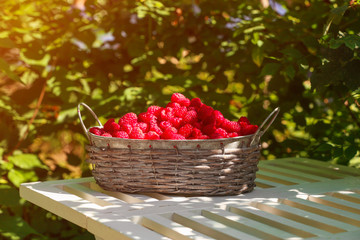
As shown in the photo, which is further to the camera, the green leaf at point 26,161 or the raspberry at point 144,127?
the green leaf at point 26,161

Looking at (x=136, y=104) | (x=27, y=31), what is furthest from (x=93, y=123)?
(x=27, y=31)

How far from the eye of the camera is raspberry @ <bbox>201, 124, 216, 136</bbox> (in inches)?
71.1

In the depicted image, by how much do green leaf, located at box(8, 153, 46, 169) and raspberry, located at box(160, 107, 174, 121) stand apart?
1.13 meters

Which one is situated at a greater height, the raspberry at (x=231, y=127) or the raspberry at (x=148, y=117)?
the raspberry at (x=148, y=117)

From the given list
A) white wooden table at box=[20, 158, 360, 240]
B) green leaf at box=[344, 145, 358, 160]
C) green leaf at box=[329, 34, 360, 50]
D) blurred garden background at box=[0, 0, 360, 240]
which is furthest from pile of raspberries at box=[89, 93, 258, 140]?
blurred garden background at box=[0, 0, 360, 240]

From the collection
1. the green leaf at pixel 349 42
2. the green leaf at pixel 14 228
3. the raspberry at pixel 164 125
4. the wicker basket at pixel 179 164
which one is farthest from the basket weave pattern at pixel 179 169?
the green leaf at pixel 14 228

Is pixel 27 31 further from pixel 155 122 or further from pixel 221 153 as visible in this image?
pixel 221 153

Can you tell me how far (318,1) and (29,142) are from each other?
1.63 metres

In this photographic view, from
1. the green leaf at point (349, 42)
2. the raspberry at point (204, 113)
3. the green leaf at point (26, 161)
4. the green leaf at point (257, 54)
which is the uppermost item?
the green leaf at point (257, 54)

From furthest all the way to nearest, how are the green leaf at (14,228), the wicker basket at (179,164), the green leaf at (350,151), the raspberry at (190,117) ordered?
the green leaf at (14,228) → the green leaf at (350,151) → the raspberry at (190,117) → the wicker basket at (179,164)

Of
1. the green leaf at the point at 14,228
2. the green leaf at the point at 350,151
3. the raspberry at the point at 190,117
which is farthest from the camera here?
the green leaf at the point at 14,228

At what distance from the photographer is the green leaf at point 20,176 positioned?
2717 millimetres

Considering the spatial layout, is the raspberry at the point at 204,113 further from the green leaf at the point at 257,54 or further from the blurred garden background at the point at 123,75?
the green leaf at the point at 257,54

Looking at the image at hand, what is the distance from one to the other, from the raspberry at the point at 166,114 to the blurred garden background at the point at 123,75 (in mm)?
806
